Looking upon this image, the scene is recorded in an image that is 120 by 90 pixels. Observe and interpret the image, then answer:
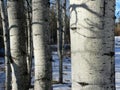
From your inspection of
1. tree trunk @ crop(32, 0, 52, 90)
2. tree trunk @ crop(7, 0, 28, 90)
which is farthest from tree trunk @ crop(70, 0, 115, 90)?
tree trunk @ crop(7, 0, 28, 90)

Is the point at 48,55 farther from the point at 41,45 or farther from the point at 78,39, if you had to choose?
the point at 78,39

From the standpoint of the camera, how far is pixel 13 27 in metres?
4.69

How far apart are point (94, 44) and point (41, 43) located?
107 inches

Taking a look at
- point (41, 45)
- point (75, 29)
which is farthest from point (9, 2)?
point (75, 29)

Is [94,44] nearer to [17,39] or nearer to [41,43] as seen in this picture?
[41,43]

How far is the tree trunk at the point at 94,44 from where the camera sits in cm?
167

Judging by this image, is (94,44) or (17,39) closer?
(94,44)

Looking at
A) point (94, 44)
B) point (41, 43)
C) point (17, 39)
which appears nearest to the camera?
point (94, 44)

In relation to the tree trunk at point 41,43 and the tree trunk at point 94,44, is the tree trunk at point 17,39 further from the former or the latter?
the tree trunk at point 94,44

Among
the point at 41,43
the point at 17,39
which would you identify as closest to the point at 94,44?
the point at 41,43

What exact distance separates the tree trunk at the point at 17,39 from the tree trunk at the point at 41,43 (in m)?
0.35

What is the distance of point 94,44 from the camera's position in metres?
1.67

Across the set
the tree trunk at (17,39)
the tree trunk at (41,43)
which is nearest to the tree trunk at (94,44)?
the tree trunk at (41,43)

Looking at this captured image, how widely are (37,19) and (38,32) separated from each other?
188 mm
